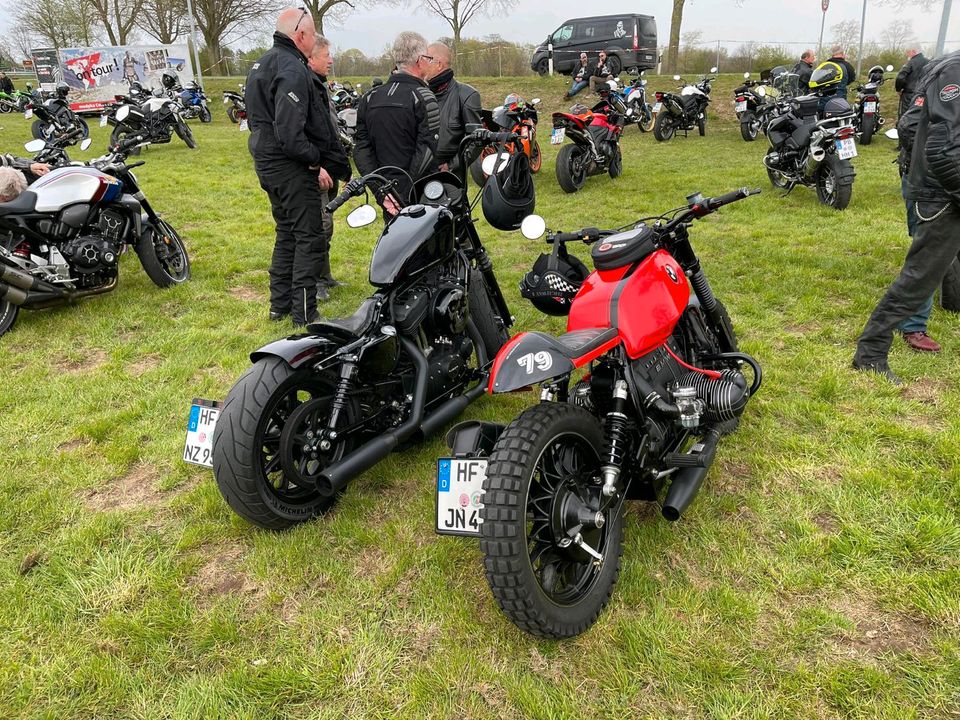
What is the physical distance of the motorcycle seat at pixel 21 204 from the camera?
471cm

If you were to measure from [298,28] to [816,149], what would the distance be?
19.8 ft

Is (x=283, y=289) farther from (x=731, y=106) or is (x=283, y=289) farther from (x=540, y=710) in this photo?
(x=731, y=106)

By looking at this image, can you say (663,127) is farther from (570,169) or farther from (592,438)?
(592,438)

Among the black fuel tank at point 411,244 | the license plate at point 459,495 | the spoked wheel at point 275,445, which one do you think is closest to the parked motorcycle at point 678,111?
the black fuel tank at point 411,244

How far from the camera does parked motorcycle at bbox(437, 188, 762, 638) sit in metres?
1.91

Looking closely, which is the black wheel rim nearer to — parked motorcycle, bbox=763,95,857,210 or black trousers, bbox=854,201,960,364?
black trousers, bbox=854,201,960,364

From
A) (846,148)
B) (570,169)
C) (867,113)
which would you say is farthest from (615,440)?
(867,113)

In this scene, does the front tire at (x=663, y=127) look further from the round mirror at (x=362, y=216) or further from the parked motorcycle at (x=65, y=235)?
the round mirror at (x=362, y=216)

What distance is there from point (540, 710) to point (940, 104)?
352 centimetres

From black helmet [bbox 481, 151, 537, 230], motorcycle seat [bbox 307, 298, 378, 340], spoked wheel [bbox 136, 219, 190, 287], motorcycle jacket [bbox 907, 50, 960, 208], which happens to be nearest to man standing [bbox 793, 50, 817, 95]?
motorcycle jacket [bbox 907, 50, 960, 208]

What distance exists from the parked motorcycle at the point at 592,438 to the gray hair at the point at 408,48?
2.55 meters

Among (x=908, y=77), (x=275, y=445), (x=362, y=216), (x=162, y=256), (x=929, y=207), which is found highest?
(x=908, y=77)

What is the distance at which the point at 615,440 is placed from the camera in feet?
7.36

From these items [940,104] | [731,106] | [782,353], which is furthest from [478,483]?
[731,106]
